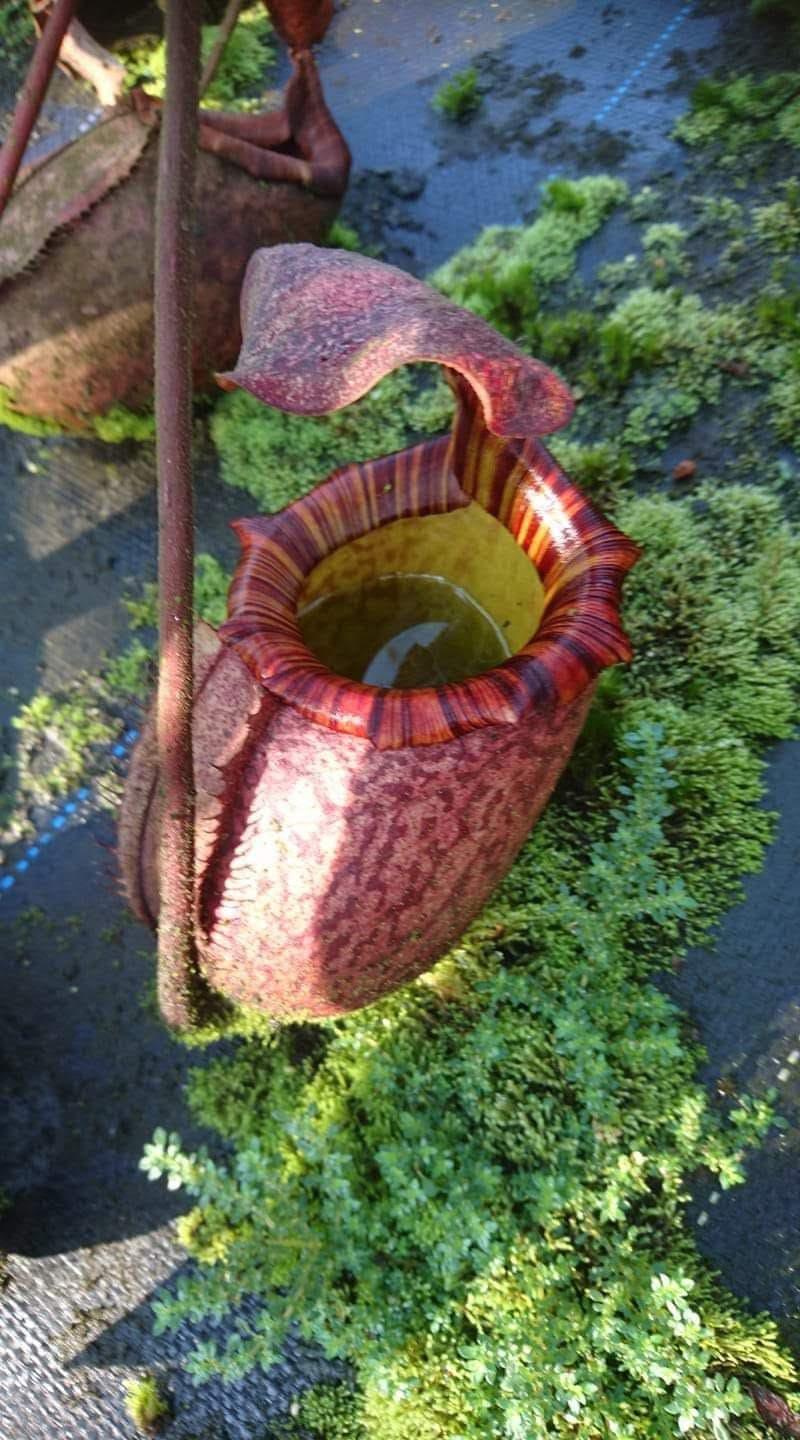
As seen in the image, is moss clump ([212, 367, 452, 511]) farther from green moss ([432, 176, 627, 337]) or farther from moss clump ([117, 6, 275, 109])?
moss clump ([117, 6, 275, 109])

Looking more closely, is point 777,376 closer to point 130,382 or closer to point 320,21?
point 320,21

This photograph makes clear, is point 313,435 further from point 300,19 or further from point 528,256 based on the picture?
point 300,19

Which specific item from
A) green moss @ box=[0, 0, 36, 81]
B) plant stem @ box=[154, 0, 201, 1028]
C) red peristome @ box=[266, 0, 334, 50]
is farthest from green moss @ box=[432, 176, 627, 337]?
green moss @ box=[0, 0, 36, 81]

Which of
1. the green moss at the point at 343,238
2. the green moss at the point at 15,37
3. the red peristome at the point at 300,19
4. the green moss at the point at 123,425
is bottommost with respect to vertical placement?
the green moss at the point at 123,425

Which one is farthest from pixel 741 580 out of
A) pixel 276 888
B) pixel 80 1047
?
pixel 80 1047

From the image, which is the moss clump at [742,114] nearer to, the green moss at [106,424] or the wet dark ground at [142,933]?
the wet dark ground at [142,933]

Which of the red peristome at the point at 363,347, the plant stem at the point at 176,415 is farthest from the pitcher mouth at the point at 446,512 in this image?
the red peristome at the point at 363,347

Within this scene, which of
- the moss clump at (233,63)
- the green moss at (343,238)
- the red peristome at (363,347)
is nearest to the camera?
the red peristome at (363,347)
